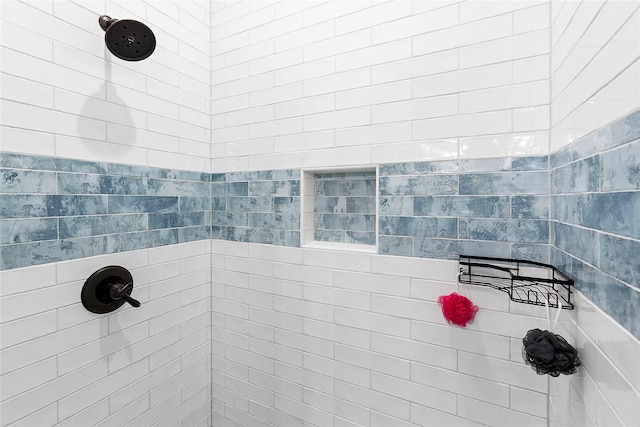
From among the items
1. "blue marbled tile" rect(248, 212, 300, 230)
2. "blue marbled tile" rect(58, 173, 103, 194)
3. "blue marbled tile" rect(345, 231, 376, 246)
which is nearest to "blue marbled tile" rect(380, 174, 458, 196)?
"blue marbled tile" rect(345, 231, 376, 246)

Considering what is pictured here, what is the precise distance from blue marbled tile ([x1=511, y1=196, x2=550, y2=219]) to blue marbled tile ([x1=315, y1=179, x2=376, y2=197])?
0.53 m

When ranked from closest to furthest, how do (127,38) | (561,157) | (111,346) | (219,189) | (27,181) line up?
(561,157), (27,181), (127,38), (111,346), (219,189)

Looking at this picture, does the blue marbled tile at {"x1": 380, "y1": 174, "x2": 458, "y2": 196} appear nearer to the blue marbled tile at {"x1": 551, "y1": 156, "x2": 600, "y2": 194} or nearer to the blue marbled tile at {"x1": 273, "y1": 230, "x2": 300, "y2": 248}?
the blue marbled tile at {"x1": 551, "y1": 156, "x2": 600, "y2": 194}

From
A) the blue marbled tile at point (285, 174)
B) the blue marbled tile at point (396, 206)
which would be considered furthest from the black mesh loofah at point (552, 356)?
the blue marbled tile at point (285, 174)

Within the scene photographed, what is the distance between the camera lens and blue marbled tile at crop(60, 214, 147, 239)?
3.34ft

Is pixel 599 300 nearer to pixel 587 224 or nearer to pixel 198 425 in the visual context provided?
pixel 587 224

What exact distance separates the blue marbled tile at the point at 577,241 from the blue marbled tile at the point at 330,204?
2.55ft

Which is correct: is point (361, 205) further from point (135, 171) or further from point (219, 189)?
point (135, 171)

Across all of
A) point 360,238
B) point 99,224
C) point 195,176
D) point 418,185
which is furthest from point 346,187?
point 99,224

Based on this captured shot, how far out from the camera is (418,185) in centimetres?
111

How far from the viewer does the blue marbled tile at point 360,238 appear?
1311mm

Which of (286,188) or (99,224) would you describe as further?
(286,188)

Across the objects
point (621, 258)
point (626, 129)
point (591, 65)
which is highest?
point (591, 65)

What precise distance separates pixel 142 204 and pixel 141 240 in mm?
156
